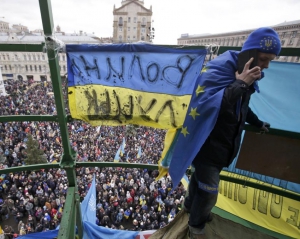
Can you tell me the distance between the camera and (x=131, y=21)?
49500 mm

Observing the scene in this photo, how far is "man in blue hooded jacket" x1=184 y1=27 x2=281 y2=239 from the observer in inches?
61.4

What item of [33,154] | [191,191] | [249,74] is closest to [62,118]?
[191,191]

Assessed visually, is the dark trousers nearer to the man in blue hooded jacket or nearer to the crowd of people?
the man in blue hooded jacket

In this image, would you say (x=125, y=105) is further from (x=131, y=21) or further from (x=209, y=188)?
(x=131, y=21)

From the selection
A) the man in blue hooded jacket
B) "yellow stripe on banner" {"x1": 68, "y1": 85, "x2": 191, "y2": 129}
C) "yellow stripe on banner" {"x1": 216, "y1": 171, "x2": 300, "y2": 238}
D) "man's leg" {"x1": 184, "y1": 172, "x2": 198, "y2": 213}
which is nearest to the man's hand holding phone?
the man in blue hooded jacket

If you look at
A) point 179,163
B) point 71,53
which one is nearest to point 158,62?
point 71,53

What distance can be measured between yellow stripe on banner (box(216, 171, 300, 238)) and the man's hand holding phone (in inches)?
65.0

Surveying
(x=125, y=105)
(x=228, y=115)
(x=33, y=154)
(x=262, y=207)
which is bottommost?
(x=33, y=154)

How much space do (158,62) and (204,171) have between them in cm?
131

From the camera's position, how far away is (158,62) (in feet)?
7.83

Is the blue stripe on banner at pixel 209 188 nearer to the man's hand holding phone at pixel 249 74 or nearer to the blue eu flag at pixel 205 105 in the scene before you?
the blue eu flag at pixel 205 105

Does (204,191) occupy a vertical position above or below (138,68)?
below

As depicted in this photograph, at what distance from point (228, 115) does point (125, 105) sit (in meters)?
1.29

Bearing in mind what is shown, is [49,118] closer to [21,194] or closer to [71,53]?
[71,53]
